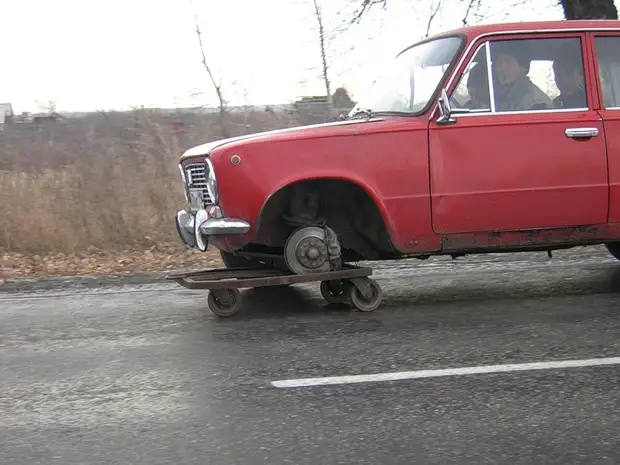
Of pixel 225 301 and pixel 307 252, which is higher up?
pixel 307 252

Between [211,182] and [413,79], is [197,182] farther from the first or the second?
[413,79]

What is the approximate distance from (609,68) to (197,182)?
3495mm

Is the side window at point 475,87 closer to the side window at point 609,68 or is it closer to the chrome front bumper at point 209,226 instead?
the side window at point 609,68

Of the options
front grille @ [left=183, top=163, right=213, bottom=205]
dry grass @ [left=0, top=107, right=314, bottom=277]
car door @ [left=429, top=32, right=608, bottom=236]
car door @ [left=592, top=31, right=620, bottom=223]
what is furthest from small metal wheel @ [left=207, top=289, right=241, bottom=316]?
dry grass @ [left=0, top=107, right=314, bottom=277]

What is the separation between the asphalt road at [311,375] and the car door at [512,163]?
0.72 metres

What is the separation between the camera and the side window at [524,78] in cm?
566

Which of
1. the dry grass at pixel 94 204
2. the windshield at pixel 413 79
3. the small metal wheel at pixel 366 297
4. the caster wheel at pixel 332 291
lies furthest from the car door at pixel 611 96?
the dry grass at pixel 94 204

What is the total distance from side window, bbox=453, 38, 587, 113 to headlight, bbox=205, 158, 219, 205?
196cm

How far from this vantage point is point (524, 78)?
576 centimetres

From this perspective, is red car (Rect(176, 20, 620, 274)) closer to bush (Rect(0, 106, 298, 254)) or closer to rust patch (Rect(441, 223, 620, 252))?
rust patch (Rect(441, 223, 620, 252))

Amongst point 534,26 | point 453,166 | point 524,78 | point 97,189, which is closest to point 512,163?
point 453,166

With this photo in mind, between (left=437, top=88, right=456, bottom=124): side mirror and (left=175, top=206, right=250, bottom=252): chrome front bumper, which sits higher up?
(left=437, top=88, right=456, bottom=124): side mirror

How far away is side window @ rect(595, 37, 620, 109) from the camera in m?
5.82

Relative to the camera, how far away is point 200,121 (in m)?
15.0
